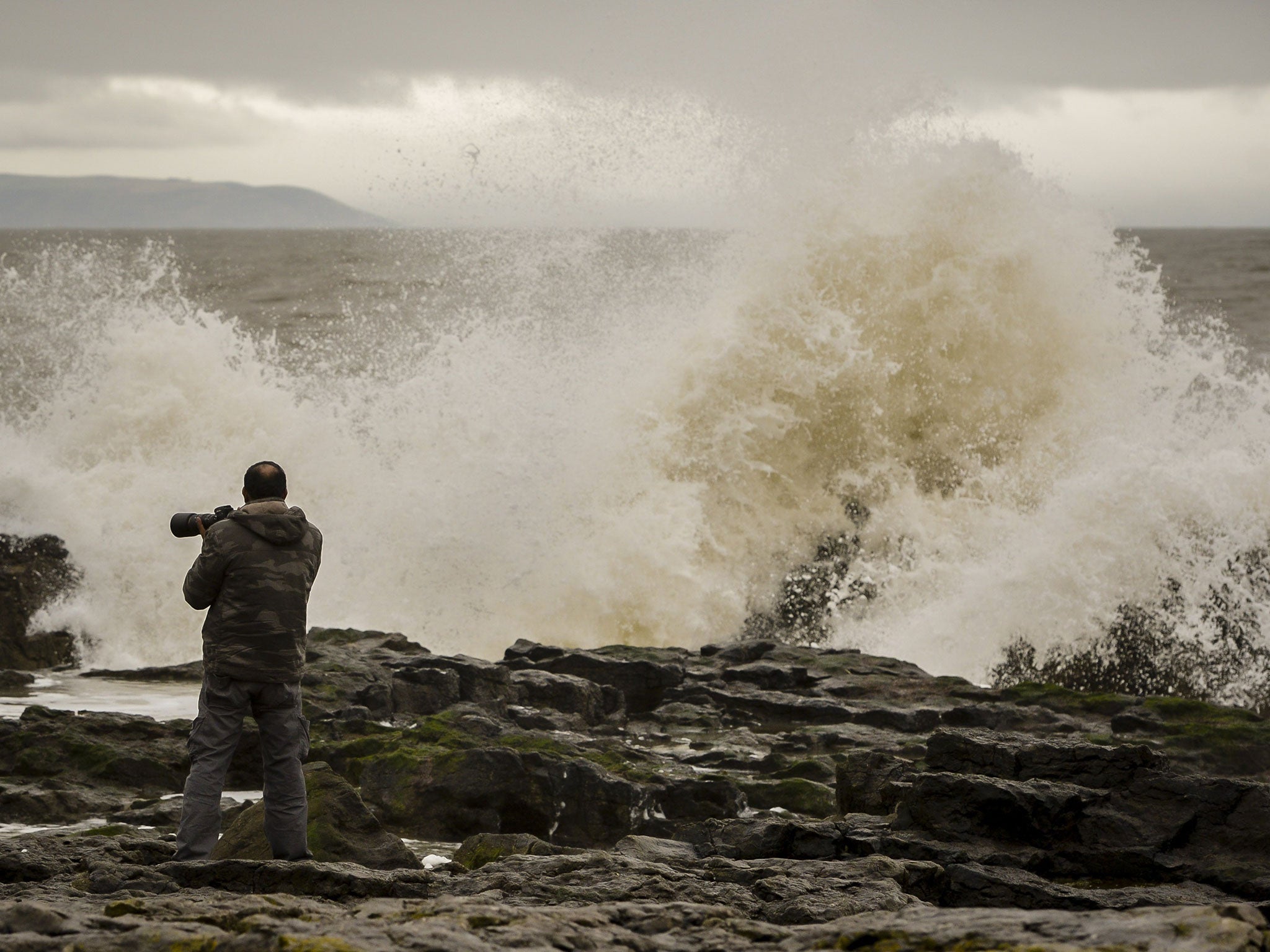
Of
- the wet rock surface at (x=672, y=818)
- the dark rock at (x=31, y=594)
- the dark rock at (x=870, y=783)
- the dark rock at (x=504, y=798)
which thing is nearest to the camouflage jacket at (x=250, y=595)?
the wet rock surface at (x=672, y=818)

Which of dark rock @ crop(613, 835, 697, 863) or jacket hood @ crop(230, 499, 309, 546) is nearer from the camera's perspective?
jacket hood @ crop(230, 499, 309, 546)

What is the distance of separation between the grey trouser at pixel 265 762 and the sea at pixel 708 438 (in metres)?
6.81

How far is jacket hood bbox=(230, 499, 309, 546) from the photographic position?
189 inches

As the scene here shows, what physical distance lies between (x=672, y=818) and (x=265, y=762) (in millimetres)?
2175

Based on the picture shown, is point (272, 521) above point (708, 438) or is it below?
below

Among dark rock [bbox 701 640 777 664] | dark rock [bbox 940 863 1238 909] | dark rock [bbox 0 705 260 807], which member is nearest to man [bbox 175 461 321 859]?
dark rock [bbox 0 705 260 807]

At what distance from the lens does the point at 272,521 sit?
190 inches

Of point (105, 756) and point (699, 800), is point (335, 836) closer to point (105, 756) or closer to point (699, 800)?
point (699, 800)

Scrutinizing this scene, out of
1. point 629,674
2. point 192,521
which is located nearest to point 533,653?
point 629,674

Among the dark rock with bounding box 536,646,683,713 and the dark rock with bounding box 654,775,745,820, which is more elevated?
the dark rock with bounding box 536,646,683,713

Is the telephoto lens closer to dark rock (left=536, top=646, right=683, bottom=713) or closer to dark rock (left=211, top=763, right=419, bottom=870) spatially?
dark rock (left=211, top=763, right=419, bottom=870)

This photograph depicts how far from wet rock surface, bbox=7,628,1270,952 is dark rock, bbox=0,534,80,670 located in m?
3.17

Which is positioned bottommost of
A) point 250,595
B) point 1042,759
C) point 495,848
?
point 495,848

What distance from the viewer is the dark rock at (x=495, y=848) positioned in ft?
16.6
